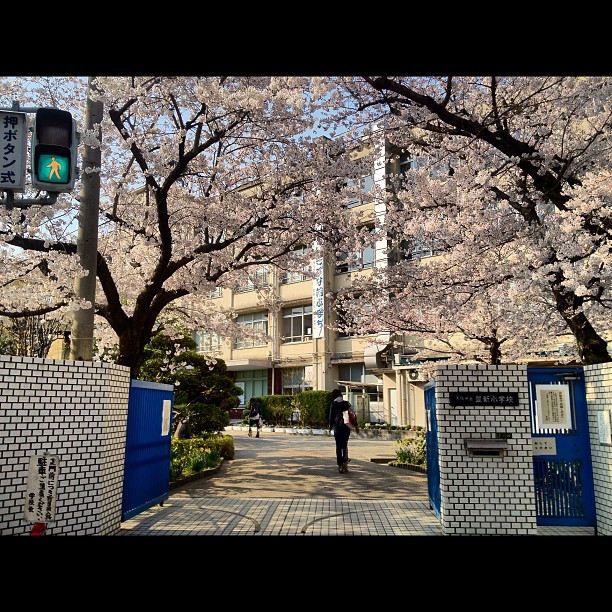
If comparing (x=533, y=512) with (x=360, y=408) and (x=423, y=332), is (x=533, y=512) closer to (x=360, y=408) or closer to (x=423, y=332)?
(x=423, y=332)

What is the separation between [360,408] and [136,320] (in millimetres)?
22352

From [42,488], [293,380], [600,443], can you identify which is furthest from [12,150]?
[293,380]

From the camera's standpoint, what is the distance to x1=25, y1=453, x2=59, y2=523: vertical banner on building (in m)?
5.58

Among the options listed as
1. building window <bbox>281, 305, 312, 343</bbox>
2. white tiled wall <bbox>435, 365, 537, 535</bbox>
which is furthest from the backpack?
building window <bbox>281, 305, 312, 343</bbox>

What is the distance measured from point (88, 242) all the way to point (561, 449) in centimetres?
681

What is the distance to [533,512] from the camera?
20.9 ft

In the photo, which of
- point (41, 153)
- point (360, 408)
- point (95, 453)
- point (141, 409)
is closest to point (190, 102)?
point (41, 153)

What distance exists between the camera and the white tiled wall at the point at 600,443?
6215 mm

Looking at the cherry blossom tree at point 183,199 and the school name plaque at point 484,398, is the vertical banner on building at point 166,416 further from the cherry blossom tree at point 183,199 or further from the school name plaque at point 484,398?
the school name plaque at point 484,398

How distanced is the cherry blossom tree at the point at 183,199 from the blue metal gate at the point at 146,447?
2262mm

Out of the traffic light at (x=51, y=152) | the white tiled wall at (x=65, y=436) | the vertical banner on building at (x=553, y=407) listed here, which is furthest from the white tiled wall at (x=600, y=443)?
the traffic light at (x=51, y=152)

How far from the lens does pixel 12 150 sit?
604 centimetres

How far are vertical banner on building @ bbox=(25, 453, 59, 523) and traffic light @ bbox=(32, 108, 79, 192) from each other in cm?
284

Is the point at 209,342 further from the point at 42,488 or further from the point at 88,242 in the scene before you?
the point at 42,488
